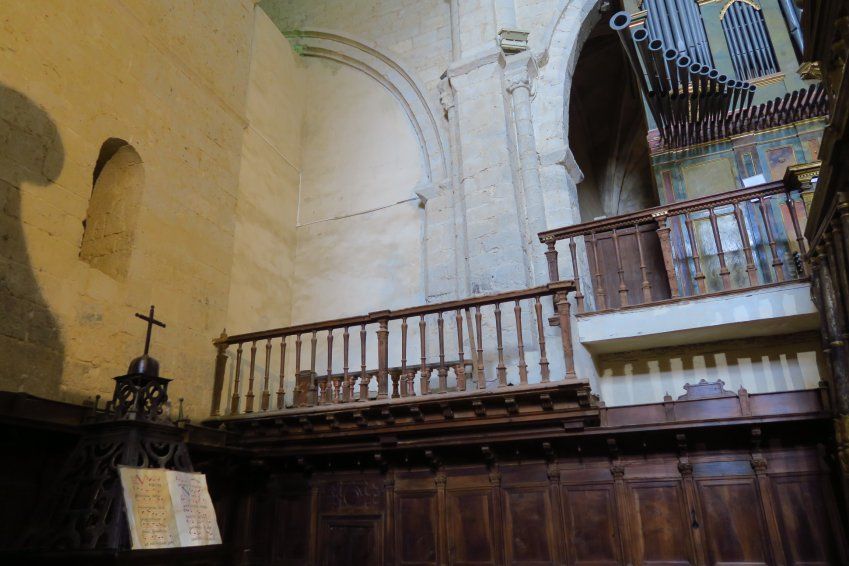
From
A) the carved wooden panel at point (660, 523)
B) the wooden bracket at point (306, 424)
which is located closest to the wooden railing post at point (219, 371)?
the wooden bracket at point (306, 424)

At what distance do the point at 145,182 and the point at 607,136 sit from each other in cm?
1017

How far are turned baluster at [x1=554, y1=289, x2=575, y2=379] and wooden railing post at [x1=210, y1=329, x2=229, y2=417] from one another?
3.70 m

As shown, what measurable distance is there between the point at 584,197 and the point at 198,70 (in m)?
7.74

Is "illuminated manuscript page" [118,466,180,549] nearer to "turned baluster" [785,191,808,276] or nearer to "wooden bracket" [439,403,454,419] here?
"wooden bracket" [439,403,454,419]

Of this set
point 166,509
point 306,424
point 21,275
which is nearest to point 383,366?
point 306,424

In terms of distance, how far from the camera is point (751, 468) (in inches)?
198

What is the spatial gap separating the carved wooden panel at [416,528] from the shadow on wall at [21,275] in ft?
10.3

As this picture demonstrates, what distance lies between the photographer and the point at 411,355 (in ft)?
25.5

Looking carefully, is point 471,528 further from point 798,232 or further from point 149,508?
point 798,232

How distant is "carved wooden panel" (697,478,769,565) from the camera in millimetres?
4840

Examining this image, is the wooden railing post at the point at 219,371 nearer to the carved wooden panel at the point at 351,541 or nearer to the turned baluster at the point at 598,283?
the carved wooden panel at the point at 351,541

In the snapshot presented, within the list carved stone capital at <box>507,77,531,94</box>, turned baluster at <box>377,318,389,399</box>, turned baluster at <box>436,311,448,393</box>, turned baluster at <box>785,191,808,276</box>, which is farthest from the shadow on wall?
turned baluster at <box>785,191,808,276</box>

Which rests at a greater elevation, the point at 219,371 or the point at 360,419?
the point at 219,371

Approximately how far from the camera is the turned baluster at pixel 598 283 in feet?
19.7
